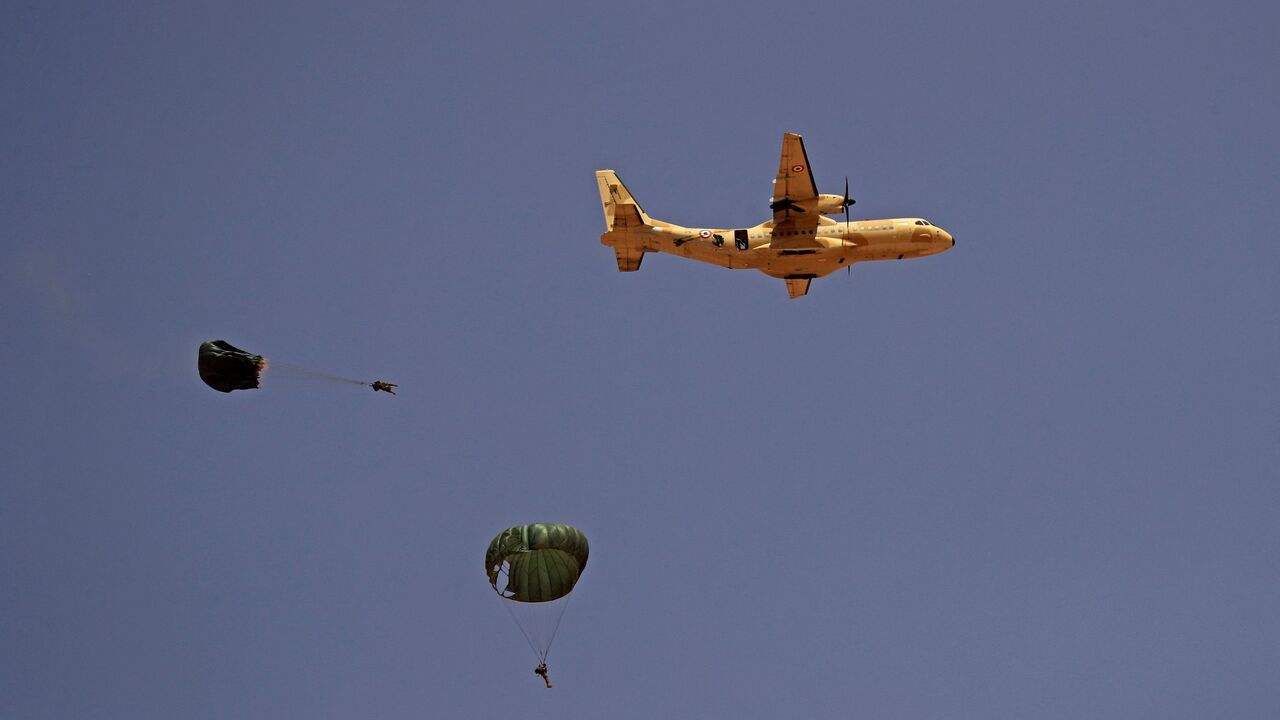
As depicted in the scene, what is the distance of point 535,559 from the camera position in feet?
159

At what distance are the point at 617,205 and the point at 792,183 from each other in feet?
29.8

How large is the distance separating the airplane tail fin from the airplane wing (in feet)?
21.2

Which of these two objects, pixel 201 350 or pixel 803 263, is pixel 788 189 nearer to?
pixel 803 263

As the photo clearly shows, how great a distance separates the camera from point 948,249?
54.5m

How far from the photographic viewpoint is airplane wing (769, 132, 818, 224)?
50.0m

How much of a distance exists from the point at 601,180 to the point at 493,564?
20139 millimetres

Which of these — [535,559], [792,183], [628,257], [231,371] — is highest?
[792,183]

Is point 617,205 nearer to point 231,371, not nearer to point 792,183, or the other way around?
point 792,183

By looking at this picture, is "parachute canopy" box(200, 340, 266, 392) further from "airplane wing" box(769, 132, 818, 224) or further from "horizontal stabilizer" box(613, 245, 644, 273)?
"airplane wing" box(769, 132, 818, 224)

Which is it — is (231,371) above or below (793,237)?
below

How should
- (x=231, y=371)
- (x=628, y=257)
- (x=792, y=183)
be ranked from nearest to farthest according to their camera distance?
1. (x=231, y=371)
2. (x=792, y=183)
3. (x=628, y=257)

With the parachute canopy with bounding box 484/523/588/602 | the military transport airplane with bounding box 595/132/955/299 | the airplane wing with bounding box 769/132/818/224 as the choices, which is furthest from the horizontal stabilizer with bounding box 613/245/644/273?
the parachute canopy with bounding box 484/523/588/602

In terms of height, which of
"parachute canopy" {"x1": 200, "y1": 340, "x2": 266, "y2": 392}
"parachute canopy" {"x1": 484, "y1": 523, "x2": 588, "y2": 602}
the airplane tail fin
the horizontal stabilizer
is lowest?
"parachute canopy" {"x1": 484, "y1": 523, "x2": 588, "y2": 602}

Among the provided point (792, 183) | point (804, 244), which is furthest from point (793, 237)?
point (792, 183)
